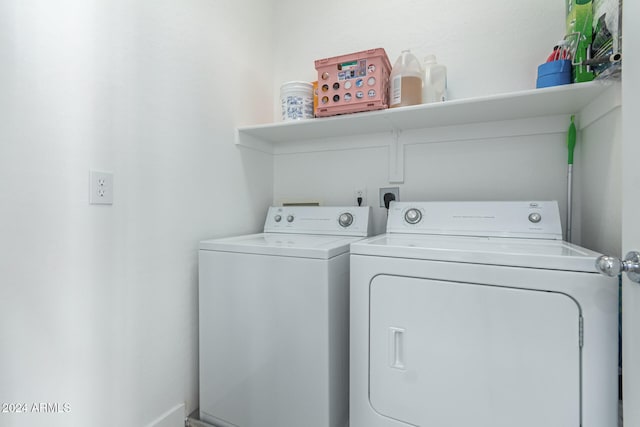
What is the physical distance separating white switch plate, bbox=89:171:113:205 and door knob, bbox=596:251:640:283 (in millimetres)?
1492

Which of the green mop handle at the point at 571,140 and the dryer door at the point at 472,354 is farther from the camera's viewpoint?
the green mop handle at the point at 571,140

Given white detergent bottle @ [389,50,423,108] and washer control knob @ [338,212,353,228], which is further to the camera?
washer control knob @ [338,212,353,228]

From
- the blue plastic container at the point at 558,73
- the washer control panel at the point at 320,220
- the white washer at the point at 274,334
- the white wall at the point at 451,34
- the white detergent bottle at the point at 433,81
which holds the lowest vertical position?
the white washer at the point at 274,334

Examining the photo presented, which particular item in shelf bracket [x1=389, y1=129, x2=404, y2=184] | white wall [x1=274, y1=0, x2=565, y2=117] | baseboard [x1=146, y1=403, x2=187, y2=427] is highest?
white wall [x1=274, y1=0, x2=565, y2=117]

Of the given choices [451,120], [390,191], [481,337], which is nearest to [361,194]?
[390,191]

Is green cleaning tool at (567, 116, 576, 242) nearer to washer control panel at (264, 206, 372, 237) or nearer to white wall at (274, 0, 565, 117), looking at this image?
white wall at (274, 0, 565, 117)

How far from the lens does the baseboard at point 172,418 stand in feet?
4.28

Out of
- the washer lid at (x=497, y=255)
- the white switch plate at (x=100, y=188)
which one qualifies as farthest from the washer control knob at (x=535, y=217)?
the white switch plate at (x=100, y=188)

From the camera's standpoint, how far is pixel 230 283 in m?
1.35

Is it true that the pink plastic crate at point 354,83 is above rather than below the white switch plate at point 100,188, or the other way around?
above

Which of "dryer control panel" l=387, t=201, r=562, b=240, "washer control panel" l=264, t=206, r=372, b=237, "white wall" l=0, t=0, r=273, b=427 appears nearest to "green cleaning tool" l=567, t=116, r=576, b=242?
"dryer control panel" l=387, t=201, r=562, b=240

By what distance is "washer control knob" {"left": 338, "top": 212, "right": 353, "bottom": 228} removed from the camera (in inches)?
66.1

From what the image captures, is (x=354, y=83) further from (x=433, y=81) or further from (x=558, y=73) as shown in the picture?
(x=558, y=73)

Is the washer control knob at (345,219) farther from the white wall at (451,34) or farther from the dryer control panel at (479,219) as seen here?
the white wall at (451,34)
